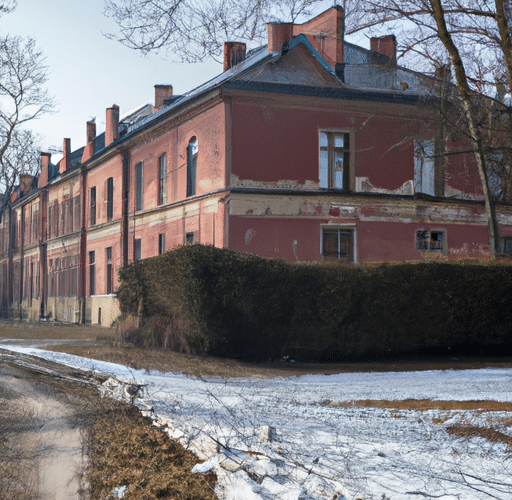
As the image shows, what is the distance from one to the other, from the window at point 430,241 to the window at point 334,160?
2971 millimetres

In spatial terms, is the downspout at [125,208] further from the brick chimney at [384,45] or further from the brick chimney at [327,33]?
the brick chimney at [384,45]

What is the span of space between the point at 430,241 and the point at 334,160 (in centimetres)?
421

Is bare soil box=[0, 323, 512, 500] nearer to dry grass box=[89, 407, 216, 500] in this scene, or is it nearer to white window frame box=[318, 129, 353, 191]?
dry grass box=[89, 407, 216, 500]

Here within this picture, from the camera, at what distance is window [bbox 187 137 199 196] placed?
25047 millimetres

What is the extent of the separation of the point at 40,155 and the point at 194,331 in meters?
35.0

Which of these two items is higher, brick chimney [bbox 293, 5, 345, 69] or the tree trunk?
brick chimney [bbox 293, 5, 345, 69]

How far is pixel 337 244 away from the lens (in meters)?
23.2

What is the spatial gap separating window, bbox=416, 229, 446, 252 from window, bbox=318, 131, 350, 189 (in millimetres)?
2971

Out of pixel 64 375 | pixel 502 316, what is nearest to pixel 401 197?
pixel 502 316

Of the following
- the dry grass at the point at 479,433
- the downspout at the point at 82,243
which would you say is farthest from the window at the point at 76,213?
the dry grass at the point at 479,433

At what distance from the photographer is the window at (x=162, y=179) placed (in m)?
27.8

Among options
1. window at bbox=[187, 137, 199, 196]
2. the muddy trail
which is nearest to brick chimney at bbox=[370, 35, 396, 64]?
window at bbox=[187, 137, 199, 196]

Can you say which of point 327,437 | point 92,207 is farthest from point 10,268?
point 327,437

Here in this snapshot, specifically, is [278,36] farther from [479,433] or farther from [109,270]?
[479,433]
